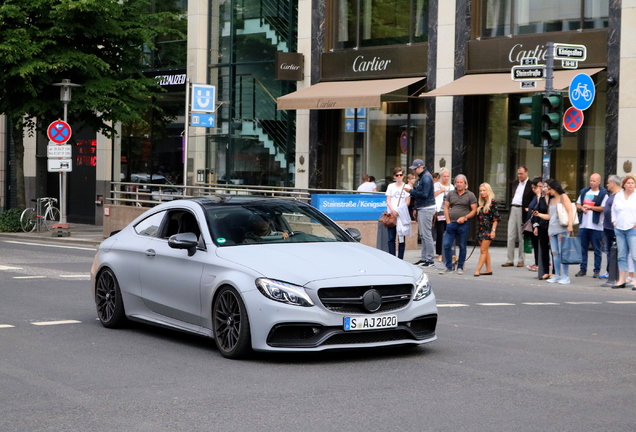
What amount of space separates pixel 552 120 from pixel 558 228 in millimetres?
1900

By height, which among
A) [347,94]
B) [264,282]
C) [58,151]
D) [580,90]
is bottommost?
[264,282]

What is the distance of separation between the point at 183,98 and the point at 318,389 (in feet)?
88.4

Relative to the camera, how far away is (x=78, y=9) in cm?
2800

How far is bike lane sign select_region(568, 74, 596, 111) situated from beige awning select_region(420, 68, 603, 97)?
3.30 meters

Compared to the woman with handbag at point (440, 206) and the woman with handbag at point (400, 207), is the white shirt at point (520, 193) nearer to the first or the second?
the woman with handbag at point (440, 206)

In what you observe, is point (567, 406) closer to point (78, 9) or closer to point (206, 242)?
point (206, 242)

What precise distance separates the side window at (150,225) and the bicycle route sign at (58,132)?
17581 millimetres

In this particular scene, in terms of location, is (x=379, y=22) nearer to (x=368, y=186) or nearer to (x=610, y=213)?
(x=368, y=186)

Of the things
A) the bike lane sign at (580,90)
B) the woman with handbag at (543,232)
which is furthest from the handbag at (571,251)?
the bike lane sign at (580,90)

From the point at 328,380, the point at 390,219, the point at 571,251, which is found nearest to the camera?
the point at 328,380

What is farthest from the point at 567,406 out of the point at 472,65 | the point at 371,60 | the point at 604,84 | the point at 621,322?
the point at 371,60

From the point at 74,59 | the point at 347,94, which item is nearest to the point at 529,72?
the point at 347,94

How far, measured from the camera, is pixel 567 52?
1688 centimetres

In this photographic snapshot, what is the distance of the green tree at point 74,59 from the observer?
1094 inches
